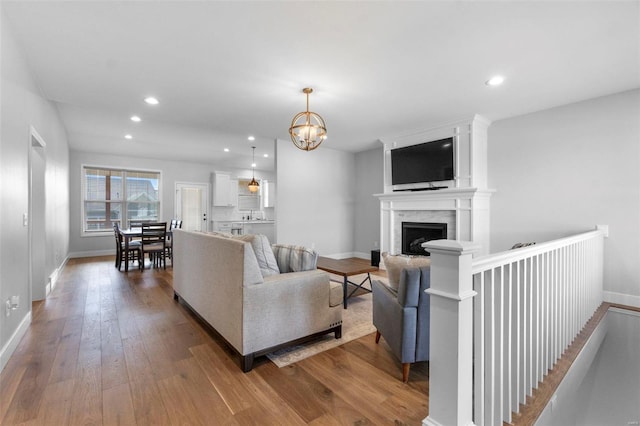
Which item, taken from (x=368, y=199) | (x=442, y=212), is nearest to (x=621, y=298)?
(x=442, y=212)

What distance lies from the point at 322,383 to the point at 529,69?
3.52m

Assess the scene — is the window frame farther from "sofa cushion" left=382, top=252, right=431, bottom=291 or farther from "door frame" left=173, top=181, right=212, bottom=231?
"sofa cushion" left=382, top=252, right=431, bottom=291

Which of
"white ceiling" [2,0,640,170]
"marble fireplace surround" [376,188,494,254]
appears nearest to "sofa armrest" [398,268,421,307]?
"white ceiling" [2,0,640,170]

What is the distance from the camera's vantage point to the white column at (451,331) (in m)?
1.18

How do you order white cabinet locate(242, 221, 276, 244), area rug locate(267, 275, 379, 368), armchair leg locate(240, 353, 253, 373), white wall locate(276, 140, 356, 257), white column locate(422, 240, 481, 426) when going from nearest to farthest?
white column locate(422, 240, 481, 426)
armchair leg locate(240, 353, 253, 373)
area rug locate(267, 275, 379, 368)
white wall locate(276, 140, 356, 257)
white cabinet locate(242, 221, 276, 244)

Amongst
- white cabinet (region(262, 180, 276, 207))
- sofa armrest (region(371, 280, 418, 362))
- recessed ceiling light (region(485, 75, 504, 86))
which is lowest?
sofa armrest (region(371, 280, 418, 362))

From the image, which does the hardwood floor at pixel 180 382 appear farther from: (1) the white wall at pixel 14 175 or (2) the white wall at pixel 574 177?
(2) the white wall at pixel 574 177

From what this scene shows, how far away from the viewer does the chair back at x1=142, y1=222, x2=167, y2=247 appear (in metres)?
5.39

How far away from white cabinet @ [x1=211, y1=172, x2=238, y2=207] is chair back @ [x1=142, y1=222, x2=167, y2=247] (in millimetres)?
3291

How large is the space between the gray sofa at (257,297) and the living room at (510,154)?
1423 millimetres

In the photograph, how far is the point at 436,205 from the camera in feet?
16.1

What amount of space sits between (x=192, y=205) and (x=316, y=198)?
4366 millimetres

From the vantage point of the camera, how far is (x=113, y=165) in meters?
7.46

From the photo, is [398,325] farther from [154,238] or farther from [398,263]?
[154,238]
